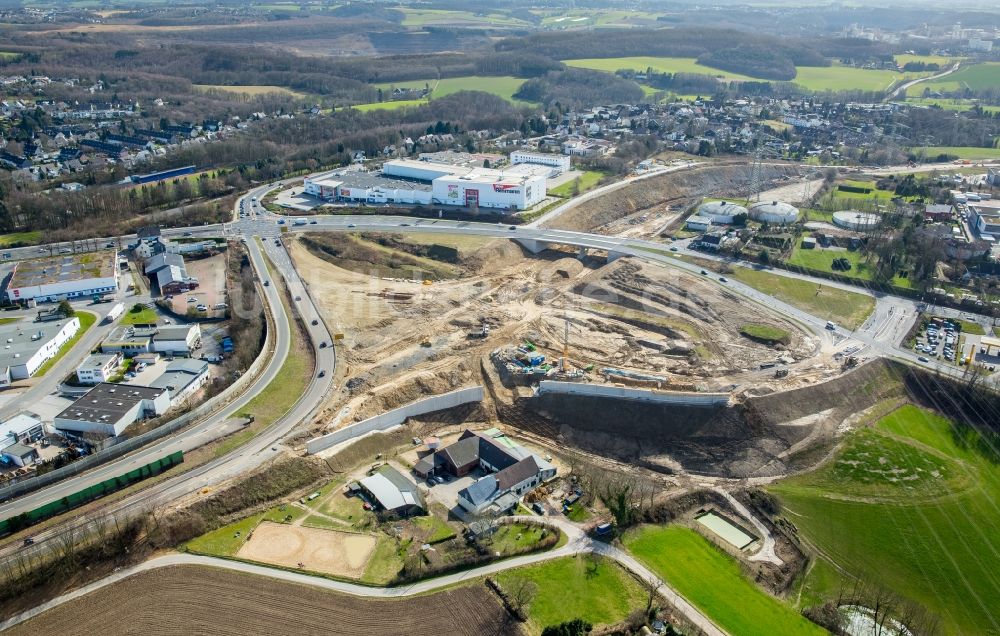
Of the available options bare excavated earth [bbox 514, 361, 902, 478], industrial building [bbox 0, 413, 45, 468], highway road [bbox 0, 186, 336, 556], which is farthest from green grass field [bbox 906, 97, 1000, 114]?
industrial building [bbox 0, 413, 45, 468]

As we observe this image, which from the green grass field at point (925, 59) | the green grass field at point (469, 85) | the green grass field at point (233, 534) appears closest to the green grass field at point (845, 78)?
the green grass field at point (925, 59)

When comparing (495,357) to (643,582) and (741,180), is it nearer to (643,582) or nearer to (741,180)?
(643,582)

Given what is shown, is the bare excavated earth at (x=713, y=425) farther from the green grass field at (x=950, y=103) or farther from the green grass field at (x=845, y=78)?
the green grass field at (x=845, y=78)

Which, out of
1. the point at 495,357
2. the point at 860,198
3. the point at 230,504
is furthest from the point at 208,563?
the point at 860,198

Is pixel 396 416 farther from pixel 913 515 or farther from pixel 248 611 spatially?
pixel 913 515

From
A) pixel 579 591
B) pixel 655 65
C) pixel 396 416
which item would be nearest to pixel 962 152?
pixel 655 65
